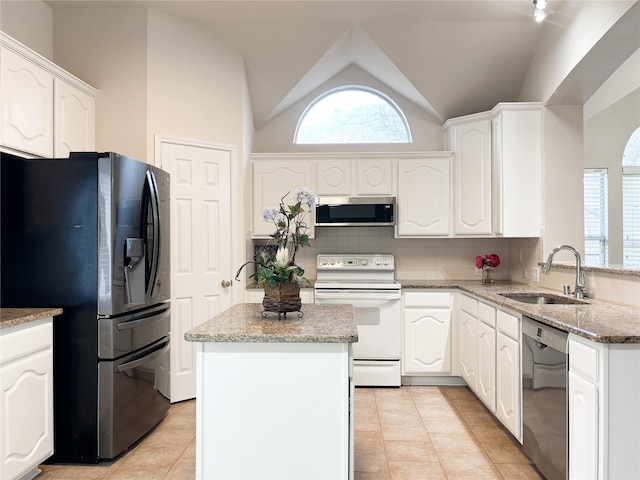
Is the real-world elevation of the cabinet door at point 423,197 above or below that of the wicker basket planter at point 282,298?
above

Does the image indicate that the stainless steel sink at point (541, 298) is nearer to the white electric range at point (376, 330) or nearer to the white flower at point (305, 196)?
the white electric range at point (376, 330)

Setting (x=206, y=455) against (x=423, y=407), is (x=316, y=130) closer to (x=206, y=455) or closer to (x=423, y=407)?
(x=423, y=407)

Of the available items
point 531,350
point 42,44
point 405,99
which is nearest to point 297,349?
point 531,350

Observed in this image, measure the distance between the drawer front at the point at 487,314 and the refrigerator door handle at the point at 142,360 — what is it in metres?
2.23

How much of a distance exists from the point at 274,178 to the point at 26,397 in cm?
262

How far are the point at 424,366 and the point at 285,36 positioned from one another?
120 inches

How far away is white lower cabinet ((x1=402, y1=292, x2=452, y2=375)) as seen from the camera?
3.90 m

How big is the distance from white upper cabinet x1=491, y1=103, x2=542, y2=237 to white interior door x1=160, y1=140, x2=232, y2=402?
7.44ft

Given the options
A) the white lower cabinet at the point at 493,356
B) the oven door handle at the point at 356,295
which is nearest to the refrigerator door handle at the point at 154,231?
the oven door handle at the point at 356,295

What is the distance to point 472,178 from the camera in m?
3.99

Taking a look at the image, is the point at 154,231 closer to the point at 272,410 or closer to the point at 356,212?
the point at 272,410

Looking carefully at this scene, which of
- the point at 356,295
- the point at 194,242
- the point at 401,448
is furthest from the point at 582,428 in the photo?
the point at 194,242

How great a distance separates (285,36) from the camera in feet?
12.3

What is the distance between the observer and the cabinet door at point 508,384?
8.45 feet
